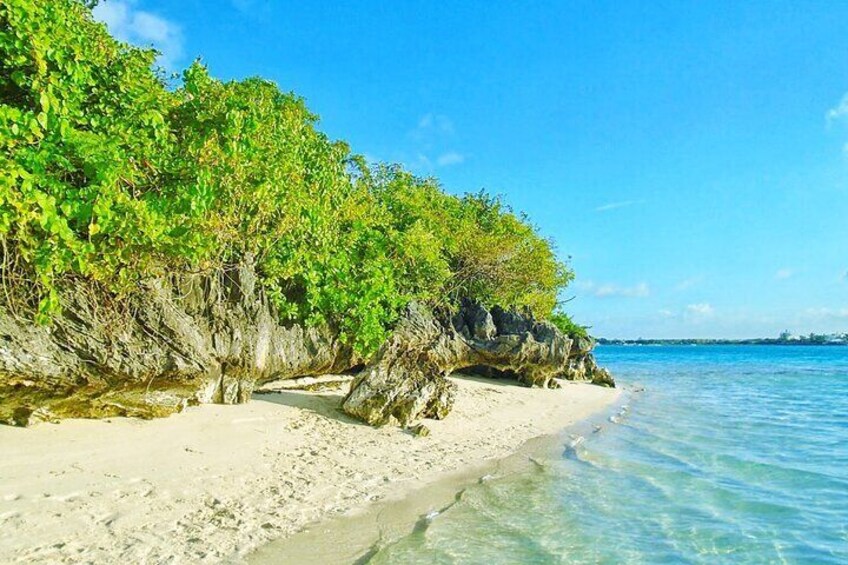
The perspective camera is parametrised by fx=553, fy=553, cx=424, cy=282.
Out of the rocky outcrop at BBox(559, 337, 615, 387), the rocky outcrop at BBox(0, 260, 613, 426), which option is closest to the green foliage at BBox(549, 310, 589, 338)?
the rocky outcrop at BBox(559, 337, 615, 387)

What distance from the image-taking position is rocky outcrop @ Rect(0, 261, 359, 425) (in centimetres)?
848

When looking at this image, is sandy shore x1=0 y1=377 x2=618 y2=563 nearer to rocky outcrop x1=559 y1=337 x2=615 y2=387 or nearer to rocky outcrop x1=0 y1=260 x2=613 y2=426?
rocky outcrop x1=0 y1=260 x2=613 y2=426

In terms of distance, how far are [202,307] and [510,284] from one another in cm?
2018

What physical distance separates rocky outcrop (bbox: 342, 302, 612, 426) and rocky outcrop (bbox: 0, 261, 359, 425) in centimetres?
287

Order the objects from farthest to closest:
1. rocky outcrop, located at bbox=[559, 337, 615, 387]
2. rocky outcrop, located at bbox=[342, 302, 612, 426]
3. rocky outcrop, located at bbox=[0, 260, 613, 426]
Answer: rocky outcrop, located at bbox=[559, 337, 615, 387], rocky outcrop, located at bbox=[342, 302, 612, 426], rocky outcrop, located at bbox=[0, 260, 613, 426]

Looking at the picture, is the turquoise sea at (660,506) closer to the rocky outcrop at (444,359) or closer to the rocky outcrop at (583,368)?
the rocky outcrop at (444,359)

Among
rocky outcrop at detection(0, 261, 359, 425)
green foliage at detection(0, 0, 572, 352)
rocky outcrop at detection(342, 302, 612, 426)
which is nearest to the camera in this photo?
green foliage at detection(0, 0, 572, 352)

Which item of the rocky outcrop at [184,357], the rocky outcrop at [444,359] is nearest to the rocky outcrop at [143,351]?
the rocky outcrop at [184,357]

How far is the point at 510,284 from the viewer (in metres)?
30.0

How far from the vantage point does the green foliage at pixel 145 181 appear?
7008 millimetres

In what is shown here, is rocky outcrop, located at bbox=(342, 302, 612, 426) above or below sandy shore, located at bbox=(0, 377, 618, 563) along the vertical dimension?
above

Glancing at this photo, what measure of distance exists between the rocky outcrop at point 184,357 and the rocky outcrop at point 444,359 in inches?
1.5

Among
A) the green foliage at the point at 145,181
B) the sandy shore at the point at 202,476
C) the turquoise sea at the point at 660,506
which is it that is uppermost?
the green foliage at the point at 145,181

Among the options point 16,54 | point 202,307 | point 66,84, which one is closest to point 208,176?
point 66,84
